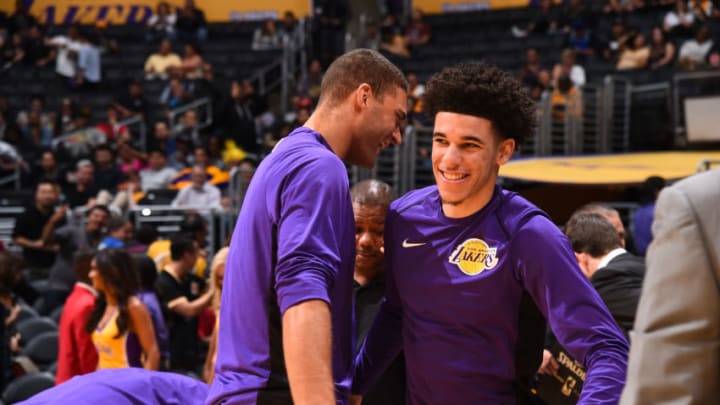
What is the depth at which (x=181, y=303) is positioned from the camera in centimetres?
693

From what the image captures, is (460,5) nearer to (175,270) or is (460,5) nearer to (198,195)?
(198,195)

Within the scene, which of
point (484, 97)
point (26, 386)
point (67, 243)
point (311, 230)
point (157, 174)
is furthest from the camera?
point (157, 174)

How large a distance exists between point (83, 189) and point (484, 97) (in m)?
10.6

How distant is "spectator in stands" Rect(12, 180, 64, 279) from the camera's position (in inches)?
432

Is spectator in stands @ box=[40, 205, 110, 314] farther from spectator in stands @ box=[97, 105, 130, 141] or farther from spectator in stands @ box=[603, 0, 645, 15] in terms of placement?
spectator in stands @ box=[603, 0, 645, 15]

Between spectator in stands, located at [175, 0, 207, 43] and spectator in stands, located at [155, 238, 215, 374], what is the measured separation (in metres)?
12.9

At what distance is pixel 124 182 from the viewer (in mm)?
13289

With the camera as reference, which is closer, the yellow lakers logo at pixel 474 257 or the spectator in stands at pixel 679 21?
the yellow lakers logo at pixel 474 257

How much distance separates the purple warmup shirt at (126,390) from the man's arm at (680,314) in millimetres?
2239

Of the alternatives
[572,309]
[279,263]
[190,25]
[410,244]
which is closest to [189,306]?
[410,244]

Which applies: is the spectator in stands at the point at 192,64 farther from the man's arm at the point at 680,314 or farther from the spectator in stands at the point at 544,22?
the man's arm at the point at 680,314

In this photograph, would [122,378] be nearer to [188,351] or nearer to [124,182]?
[188,351]

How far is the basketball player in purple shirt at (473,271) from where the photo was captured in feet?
8.23

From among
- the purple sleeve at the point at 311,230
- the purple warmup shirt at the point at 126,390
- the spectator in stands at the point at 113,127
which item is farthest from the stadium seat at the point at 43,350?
the spectator in stands at the point at 113,127
